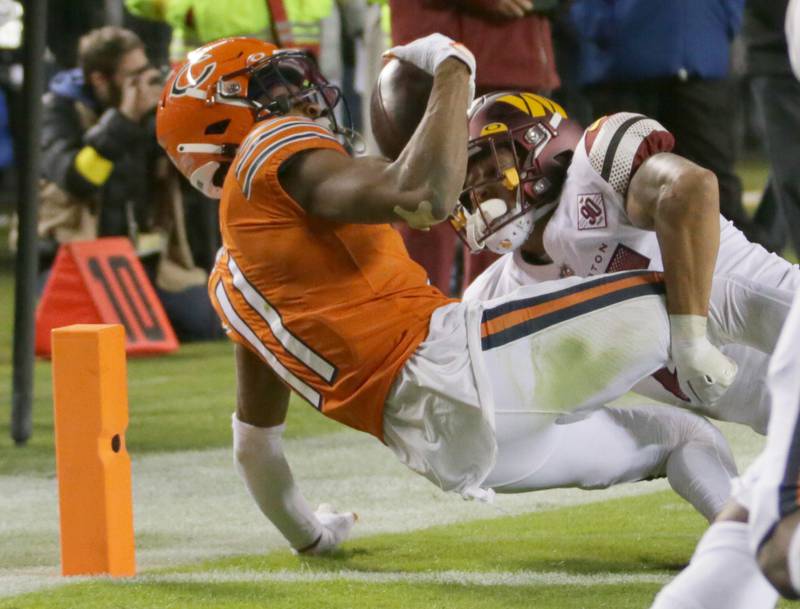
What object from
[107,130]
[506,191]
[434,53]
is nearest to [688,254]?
[506,191]

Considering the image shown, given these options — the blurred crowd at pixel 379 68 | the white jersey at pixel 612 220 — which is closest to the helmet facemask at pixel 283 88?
the white jersey at pixel 612 220

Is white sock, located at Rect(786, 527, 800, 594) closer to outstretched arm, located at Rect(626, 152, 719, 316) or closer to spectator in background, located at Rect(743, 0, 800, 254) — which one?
outstretched arm, located at Rect(626, 152, 719, 316)

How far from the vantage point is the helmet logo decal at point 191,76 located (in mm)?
3729

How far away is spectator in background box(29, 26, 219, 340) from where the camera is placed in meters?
7.61

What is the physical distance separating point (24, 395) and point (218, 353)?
199cm

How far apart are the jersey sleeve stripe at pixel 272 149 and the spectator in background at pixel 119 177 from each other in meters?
4.27

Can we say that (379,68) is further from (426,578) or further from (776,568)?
(776,568)

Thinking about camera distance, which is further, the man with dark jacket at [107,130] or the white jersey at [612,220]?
the man with dark jacket at [107,130]

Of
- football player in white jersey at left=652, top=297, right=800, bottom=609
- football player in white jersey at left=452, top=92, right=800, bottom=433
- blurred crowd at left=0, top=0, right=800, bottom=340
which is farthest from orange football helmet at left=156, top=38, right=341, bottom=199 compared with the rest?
blurred crowd at left=0, top=0, right=800, bottom=340

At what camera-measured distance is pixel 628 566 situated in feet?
12.0

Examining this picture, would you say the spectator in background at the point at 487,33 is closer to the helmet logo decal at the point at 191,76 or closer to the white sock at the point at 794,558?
the helmet logo decal at the point at 191,76

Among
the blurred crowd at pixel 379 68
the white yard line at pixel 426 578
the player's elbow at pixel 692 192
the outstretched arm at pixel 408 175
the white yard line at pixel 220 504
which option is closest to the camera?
the outstretched arm at pixel 408 175


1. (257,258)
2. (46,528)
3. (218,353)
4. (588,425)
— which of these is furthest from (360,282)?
(218,353)

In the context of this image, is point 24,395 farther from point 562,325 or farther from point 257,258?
point 562,325
